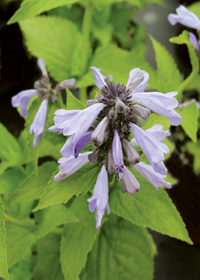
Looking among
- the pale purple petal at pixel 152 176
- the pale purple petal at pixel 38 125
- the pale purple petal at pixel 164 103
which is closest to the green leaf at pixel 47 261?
the pale purple petal at pixel 38 125

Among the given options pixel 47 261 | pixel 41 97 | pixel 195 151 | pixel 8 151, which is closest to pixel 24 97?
pixel 41 97

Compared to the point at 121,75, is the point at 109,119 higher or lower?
higher

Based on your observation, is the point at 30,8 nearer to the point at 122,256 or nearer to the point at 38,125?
the point at 38,125

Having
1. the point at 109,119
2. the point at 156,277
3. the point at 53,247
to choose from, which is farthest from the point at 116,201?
the point at 156,277

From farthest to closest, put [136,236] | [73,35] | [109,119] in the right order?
[73,35]
[136,236]
[109,119]

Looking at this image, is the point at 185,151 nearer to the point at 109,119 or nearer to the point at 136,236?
the point at 136,236

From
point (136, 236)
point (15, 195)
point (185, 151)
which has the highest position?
point (15, 195)

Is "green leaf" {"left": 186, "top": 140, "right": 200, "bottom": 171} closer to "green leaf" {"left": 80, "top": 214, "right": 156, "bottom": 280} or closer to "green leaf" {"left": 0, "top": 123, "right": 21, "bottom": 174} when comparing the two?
"green leaf" {"left": 80, "top": 214, "right": 156, "bottom": 280}
